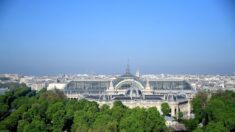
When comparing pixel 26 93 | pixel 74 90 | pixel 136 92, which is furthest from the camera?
pixel 74 90

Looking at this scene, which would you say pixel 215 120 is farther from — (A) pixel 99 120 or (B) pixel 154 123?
(A) pixel 99 120

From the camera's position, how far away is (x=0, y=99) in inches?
2248

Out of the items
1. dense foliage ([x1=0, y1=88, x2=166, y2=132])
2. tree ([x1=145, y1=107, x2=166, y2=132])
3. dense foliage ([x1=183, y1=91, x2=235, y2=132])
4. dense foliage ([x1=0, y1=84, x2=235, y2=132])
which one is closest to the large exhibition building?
dense foliage ([x1=183, y1=91, x2=235, y2=132])

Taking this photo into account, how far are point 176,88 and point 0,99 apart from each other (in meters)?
40.0

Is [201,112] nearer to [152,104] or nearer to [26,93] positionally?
[152,104]

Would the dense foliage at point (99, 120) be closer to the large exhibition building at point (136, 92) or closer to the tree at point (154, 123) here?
the tree at point (154, 123)

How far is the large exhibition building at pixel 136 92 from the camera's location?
60.6 meters

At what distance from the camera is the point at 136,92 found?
65.8 meters

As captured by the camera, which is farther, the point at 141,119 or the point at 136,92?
the point at 136,92

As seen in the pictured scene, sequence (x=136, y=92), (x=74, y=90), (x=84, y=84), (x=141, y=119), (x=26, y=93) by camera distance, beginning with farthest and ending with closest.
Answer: (x=84, y=84) < (x=74, y=90) < (x=26, y=93) < (x=136, y=92) < (x=141, y=119)

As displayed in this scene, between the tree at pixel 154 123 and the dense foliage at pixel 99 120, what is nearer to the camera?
the dense foliage at pixel 99 120

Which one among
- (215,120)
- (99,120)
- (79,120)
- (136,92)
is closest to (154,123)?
(99,120)

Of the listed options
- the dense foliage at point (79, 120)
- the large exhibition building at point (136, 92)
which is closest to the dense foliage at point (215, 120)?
the dense foliage at point (79, 120)

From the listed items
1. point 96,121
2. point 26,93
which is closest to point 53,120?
point 96,121
